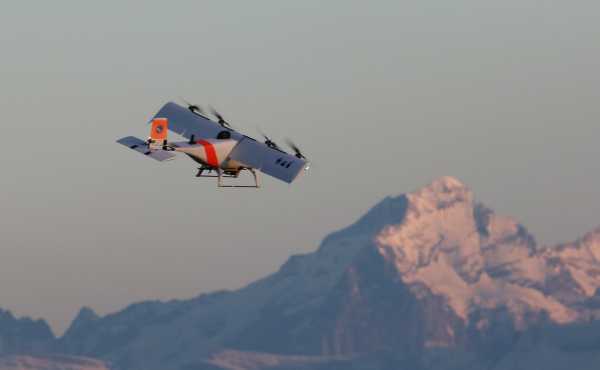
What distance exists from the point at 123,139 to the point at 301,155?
1544 cm

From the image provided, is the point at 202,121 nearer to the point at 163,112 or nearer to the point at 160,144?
the point at 163,112

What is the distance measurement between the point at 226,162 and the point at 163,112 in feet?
Answer: 68.7

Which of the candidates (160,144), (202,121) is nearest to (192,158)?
(160,144)

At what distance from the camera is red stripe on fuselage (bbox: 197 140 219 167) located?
141625 mm

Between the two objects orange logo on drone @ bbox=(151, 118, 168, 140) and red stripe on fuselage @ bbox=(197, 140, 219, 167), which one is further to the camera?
orange logo on drone @ bbox=(151, 118, 168, 140)

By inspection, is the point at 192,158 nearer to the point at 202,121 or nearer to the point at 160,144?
the point at 160,144

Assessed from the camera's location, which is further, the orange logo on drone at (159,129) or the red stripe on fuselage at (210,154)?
the orange logo on drone at (159,129)

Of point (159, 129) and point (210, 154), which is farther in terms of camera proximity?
point (159, 129)

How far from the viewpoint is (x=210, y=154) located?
141875 millimetres

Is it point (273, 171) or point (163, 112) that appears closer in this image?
point (273, 171)

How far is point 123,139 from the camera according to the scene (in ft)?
479

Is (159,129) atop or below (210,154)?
atop

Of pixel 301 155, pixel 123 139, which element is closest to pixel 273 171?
pixel 301 155

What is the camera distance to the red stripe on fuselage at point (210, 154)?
465ft
